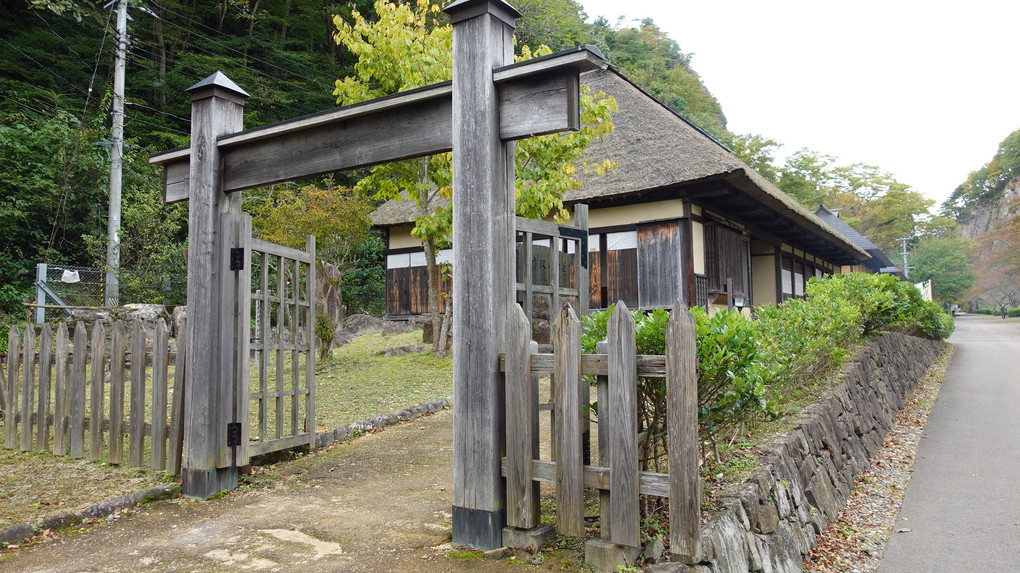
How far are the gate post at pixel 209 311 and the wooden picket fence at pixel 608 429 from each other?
2.44 meters

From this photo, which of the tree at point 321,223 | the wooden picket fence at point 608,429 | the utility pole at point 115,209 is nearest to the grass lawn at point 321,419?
the tree at point 321,223

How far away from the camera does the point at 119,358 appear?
16.9 feet

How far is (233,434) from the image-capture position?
15.3 ft

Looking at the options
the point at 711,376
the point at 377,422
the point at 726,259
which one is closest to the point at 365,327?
the point at 726,259

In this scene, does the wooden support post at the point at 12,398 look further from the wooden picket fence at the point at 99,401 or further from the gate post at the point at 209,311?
the gate post at the point at 209,311

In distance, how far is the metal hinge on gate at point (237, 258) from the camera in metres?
4.70

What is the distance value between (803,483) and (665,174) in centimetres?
778

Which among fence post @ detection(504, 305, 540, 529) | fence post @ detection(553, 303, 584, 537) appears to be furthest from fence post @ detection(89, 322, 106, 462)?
fence post @ detection(553, 303, 584, 537)

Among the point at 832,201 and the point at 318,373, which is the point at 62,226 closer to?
the point at 318,373

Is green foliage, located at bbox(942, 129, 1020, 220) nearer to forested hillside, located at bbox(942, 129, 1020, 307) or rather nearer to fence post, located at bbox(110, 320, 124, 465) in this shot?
forested hillside, located at bbox(942, 129, 1020, 307)

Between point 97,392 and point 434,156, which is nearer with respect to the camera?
point 97,392

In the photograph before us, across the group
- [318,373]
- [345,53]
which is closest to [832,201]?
[345,53]

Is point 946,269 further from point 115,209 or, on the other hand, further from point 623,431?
point 623,431

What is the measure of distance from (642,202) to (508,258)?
951 centimetres
